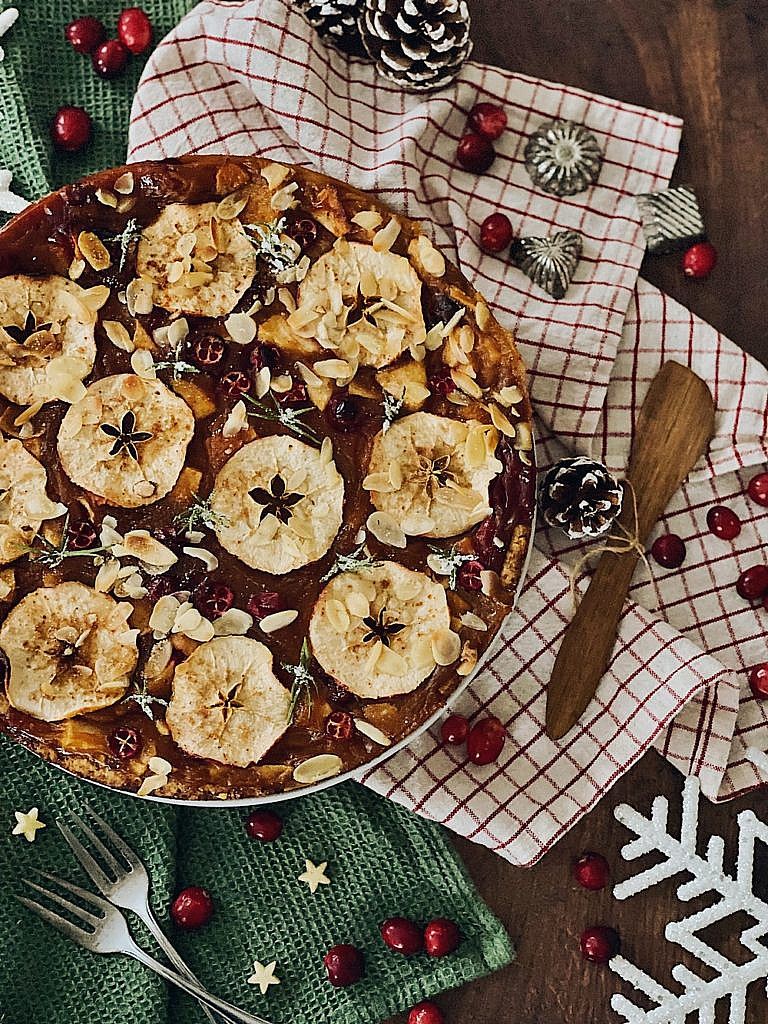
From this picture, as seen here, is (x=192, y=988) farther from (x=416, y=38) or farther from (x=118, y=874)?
(x=416, y=38)

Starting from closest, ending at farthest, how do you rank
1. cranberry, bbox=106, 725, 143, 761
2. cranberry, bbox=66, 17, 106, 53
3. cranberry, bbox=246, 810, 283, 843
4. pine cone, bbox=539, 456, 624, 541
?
cranberry, bbox=106, 725, 143, 761, pine cone, bbox=539, 456, 624, 541, cranberry, bbox=246, 810, 283, 843, cranberry, bbox=66, 17, 106, 53

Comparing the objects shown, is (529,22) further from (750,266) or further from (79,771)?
(79,771)

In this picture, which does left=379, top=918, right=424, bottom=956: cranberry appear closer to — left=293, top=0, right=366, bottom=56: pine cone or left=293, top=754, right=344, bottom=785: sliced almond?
left=293, top=754, right=344, bottom=785: sliced almond

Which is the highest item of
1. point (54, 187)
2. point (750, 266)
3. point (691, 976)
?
point (750, 266)

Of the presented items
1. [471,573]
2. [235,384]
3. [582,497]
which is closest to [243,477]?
[235,384]

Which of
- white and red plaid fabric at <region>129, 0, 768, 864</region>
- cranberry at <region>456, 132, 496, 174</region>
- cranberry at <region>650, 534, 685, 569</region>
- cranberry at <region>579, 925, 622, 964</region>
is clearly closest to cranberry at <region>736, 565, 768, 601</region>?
white and red plaid fabric at <region>129, 0, 768, 864</region>

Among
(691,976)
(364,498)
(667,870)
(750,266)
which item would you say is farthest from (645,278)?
(691,976)
